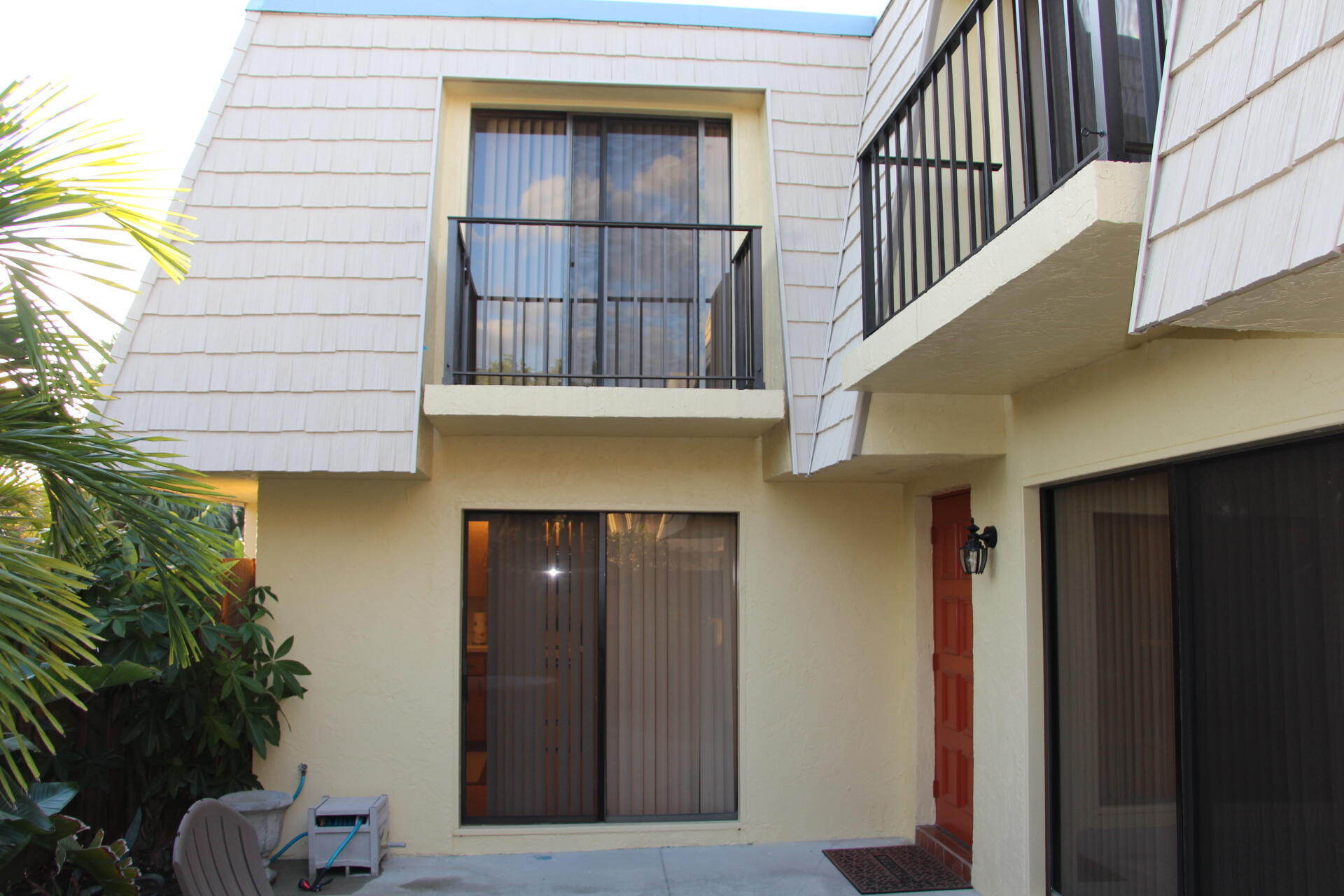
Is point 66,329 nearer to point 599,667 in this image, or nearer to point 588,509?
point 588,509

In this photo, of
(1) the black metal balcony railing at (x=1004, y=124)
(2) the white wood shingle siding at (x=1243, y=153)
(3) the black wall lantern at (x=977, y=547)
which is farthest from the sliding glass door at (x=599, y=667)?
(2) the white wood shingle siding at (x=1243, y=153)

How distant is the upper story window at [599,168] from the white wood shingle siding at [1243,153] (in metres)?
4.51

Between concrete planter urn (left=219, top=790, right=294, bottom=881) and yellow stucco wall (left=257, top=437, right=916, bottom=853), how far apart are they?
1.26 feet

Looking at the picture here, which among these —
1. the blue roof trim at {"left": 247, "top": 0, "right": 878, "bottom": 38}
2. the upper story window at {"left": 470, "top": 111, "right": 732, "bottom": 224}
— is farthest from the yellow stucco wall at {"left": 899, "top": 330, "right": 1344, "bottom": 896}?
the blue roof trim at {"left": 247, "top": 0, "right": 878, "bottom": 38}

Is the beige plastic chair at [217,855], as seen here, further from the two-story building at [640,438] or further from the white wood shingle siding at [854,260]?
the white wood shingle siding at [854,260]

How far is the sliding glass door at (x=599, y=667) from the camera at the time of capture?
6039 mm

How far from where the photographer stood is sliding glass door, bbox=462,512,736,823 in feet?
19.8

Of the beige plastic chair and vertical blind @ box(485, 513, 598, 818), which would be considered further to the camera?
vertical blind @ box(485, 513, 598, 818)

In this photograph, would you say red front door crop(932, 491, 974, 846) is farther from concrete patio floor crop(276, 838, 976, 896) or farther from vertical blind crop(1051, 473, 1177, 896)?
vertical blind crop(1051, 473, 1177, 896)

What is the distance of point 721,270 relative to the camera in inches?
250

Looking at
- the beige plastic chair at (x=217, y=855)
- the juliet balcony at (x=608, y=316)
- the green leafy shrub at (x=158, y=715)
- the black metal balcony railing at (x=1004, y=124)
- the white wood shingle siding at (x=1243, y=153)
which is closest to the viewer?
the white wood shingle siding at (x=1243, y=153)

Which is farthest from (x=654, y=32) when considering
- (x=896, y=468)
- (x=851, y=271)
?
(x=896, y=468)

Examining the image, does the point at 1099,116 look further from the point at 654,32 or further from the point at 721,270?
the point at 654,32

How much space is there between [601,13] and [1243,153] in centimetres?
514
